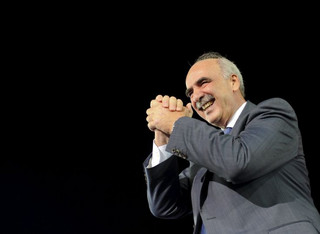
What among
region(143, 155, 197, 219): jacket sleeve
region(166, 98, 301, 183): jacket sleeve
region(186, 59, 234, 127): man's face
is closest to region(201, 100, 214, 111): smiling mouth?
region(186, 59, 234, 127): man's face

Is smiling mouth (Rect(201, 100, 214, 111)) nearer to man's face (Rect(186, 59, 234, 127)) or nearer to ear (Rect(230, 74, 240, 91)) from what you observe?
man's face (Rect(186, 59, 234, 127))

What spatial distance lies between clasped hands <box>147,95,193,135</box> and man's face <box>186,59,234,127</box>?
10.5 inches

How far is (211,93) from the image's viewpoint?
1.32 meters

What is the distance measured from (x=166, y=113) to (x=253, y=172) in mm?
313

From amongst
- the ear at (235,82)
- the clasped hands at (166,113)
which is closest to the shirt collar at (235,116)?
the ear at (235,82)

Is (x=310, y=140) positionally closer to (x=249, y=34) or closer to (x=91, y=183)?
(x=249, y=34)

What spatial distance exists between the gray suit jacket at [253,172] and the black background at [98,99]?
2395mm

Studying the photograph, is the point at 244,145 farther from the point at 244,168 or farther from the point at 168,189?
the point at 168,189

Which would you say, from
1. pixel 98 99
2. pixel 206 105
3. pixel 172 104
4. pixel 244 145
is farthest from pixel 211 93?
pixel 98 99

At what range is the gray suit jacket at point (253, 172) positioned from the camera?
88cm

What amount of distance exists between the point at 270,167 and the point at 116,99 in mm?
2785

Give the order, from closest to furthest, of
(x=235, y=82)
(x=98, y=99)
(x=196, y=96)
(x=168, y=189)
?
(x=168, y=189) < (x=196, y=96) < (x=235, y=82) < (x=98, y=99)

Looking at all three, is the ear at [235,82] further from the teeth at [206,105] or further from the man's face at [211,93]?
the teeth at [206,105]

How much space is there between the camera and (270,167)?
2.99ft
